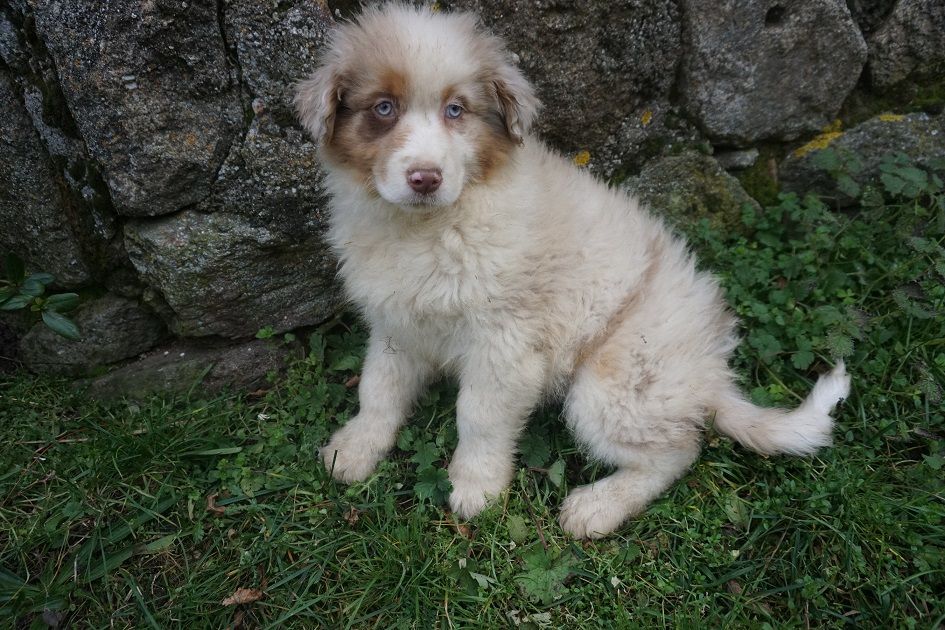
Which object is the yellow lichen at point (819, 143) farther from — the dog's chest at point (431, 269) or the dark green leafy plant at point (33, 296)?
the dark green leafy plant at point (33, 296)

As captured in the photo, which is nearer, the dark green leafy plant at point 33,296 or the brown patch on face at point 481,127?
the brown patch on face at point 481,127

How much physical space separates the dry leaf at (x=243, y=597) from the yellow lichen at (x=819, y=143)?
3486mm

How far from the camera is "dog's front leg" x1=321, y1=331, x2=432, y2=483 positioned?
2.89m

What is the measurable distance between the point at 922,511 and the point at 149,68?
3574 mm

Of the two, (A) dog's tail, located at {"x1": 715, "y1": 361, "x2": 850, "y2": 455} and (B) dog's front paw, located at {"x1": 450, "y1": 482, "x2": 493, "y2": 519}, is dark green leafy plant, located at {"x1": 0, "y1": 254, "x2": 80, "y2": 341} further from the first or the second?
(A) dog's tail, located at {"x1": 715, "y1": 361, "x2": 850, "y2": 455}

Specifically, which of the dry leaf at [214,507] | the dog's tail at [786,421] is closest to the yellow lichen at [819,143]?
the dog's tail at [786,421]

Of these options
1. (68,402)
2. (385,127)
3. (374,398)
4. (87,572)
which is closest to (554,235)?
(385,127)

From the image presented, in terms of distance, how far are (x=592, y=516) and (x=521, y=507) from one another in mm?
315

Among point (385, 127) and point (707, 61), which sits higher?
point (707, 61)

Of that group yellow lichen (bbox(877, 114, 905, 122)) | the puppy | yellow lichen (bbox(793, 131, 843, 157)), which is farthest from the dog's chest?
yellow lichen (bbox(877, 114, 905, 122))

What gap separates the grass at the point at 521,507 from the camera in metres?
2.39

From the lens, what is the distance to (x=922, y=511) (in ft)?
8.00

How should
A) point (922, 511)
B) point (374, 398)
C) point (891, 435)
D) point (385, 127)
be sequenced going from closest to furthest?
point (385, 127) < point (922, 511) < point (891, 435) < point (374, 398)

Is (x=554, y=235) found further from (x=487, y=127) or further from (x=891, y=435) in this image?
(x=891, y=435)
